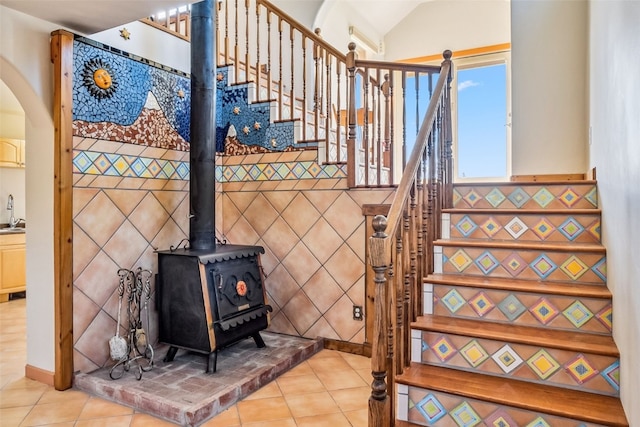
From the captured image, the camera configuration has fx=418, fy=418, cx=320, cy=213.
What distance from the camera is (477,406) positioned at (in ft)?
5.97

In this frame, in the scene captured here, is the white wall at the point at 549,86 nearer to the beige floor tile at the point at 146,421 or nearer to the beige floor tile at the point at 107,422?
the beige floor tile at the point at 146,421

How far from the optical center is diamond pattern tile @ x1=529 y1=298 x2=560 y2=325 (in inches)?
82.6

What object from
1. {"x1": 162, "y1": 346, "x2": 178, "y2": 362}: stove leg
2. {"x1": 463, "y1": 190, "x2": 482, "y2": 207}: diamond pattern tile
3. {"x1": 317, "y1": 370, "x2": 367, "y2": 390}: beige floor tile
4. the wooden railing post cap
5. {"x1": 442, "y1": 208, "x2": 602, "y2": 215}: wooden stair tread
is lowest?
{"x1": 317, "y1": 370, "x2": 367, "y2": 390}: beige floor tile

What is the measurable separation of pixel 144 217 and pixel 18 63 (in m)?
1.24

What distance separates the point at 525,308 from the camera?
216 centimetres

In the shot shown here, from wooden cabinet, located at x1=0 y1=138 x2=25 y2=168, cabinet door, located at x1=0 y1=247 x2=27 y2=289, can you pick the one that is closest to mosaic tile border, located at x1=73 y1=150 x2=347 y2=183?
cabinet door, located at x1=0 y1=247 x2=27 y2=289

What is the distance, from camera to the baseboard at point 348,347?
3.24m

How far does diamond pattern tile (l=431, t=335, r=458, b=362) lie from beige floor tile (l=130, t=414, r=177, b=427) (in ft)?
4.75

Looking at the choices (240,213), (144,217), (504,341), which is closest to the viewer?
(504,341)

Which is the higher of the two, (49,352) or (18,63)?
(18,63)

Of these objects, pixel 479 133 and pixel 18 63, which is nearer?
pixel 18 63

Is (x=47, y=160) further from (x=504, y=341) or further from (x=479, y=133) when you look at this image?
(x=479, y=133)

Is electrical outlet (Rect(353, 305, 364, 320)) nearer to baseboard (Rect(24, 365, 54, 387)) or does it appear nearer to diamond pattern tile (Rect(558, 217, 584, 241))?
diamond pattern tile (Rect(558, 217, 584, 241))

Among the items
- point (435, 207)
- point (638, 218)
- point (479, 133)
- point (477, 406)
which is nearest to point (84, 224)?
point (435, 207)
